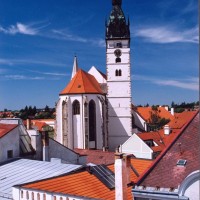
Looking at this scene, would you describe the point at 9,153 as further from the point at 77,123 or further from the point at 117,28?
the point at 117,28

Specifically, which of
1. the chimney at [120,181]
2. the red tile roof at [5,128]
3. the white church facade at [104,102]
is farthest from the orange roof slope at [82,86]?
the chimney at [120,181]

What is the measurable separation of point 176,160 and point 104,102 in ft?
120

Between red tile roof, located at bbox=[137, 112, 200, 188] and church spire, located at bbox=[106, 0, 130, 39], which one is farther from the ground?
church spire, located at bbox=[106, 0, 130, 39]

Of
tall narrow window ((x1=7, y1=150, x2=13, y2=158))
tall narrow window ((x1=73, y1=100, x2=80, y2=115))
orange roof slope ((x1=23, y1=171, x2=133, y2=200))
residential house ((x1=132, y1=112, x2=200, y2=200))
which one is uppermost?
tall narrow window ((x1=73, y1=100, x2=80, y2=115))

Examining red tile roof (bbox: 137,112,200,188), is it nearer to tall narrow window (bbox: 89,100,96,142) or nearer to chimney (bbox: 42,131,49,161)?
→ chimney (bbox: 42,131,49,161)

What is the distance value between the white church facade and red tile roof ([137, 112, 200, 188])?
33.6 m

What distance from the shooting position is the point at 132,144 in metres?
36.0

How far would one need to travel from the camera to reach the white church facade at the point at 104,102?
44.2m

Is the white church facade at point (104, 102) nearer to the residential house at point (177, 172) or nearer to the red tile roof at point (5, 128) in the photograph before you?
the red tile roof at point (5, 128)

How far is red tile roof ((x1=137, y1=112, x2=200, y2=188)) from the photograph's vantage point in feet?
30.5

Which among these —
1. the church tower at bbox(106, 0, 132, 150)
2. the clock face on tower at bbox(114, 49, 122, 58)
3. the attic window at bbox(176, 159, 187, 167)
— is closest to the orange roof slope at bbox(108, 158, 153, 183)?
the attic window at bbox(176, 159, 187, 167)

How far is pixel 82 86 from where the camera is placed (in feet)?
147

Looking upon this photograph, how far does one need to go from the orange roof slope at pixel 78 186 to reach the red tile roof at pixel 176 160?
2.12m

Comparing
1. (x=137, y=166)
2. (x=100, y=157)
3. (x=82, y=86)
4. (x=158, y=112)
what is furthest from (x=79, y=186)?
(x=158, y=112)
